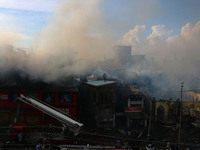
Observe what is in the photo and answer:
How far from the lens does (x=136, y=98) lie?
57.4 feet

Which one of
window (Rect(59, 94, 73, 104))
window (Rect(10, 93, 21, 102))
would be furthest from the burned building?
window (Rect(10, 93, 21, 102))

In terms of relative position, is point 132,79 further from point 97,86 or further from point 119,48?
point 119,48

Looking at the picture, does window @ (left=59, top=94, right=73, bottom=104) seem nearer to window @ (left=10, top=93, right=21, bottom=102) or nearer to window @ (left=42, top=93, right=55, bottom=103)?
window @ (left=42, top=93, right=55, bottom=103)

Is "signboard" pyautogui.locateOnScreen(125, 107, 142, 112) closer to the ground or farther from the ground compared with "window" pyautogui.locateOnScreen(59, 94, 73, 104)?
closer to the ground

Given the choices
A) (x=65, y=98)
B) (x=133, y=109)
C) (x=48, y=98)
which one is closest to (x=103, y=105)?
(x=133, y=109)

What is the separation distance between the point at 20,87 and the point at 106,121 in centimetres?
781

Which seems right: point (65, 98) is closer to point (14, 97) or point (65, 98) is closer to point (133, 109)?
point (14, 97)

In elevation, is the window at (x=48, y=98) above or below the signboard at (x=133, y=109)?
above

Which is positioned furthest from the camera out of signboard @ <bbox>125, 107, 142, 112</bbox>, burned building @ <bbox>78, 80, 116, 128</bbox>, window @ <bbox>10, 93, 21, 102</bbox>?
signboard @ <bbox>125, 107, 142, 112</bbox>

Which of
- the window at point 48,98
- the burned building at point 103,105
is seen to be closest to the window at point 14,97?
the window at point 48,98

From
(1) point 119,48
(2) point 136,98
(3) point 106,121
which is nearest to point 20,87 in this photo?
(3) point 106,121

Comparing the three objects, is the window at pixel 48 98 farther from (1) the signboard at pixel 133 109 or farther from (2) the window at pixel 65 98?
(1) the signboard at pixel 133 109

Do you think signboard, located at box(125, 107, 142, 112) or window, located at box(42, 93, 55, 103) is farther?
signboard, located at box(125, 107, 142, 112)

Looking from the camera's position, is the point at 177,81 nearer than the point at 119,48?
Yes
